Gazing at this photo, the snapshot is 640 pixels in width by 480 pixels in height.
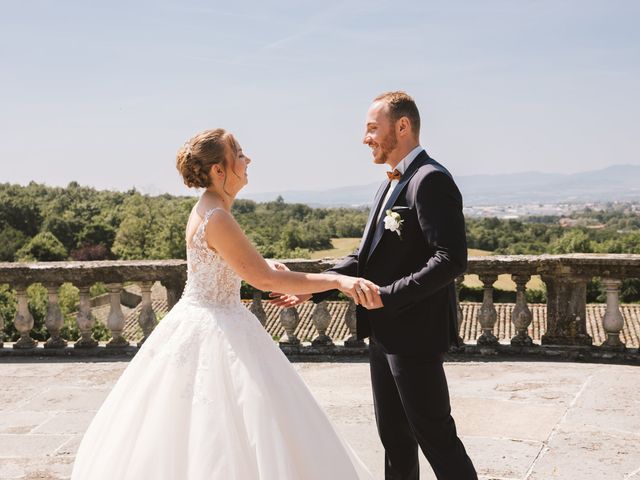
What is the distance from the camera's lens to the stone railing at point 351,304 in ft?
20.3

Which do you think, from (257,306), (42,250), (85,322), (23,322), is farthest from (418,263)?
(42,250)

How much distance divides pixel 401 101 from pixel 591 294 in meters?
57.2

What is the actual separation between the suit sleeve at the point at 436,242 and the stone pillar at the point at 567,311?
3752 millimetres

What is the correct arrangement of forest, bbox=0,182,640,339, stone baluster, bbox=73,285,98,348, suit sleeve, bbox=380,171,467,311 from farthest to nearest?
forest, bbox=0,182,640,339 → stone baluster, bbox=73,285,98,348 → suit sleeve, bbox=380,171,467,311

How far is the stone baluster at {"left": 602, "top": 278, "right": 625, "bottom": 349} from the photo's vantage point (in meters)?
6.16

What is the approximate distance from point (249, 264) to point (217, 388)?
56cm

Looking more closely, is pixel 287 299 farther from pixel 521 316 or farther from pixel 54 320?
pixel 54 320

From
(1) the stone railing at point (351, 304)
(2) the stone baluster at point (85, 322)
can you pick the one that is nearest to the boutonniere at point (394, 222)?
(1) the stone railing at point (351, 304)

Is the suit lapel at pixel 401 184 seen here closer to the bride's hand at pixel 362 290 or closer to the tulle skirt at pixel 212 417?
the bride's hand at pixel 362 290

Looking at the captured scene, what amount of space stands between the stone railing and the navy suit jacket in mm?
3317

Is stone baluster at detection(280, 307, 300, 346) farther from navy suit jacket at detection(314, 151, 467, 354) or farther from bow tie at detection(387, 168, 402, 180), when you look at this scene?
bow tie at detection(387, 168, 402, 180)

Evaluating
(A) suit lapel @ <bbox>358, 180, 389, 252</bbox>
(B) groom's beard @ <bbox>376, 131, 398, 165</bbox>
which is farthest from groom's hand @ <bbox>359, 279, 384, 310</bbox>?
(B) groom's beard @ <bbox>376, 131, 398, 165</bbox>

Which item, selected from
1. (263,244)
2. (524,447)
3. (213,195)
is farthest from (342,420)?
(263,244)

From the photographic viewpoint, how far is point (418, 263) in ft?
10.0
